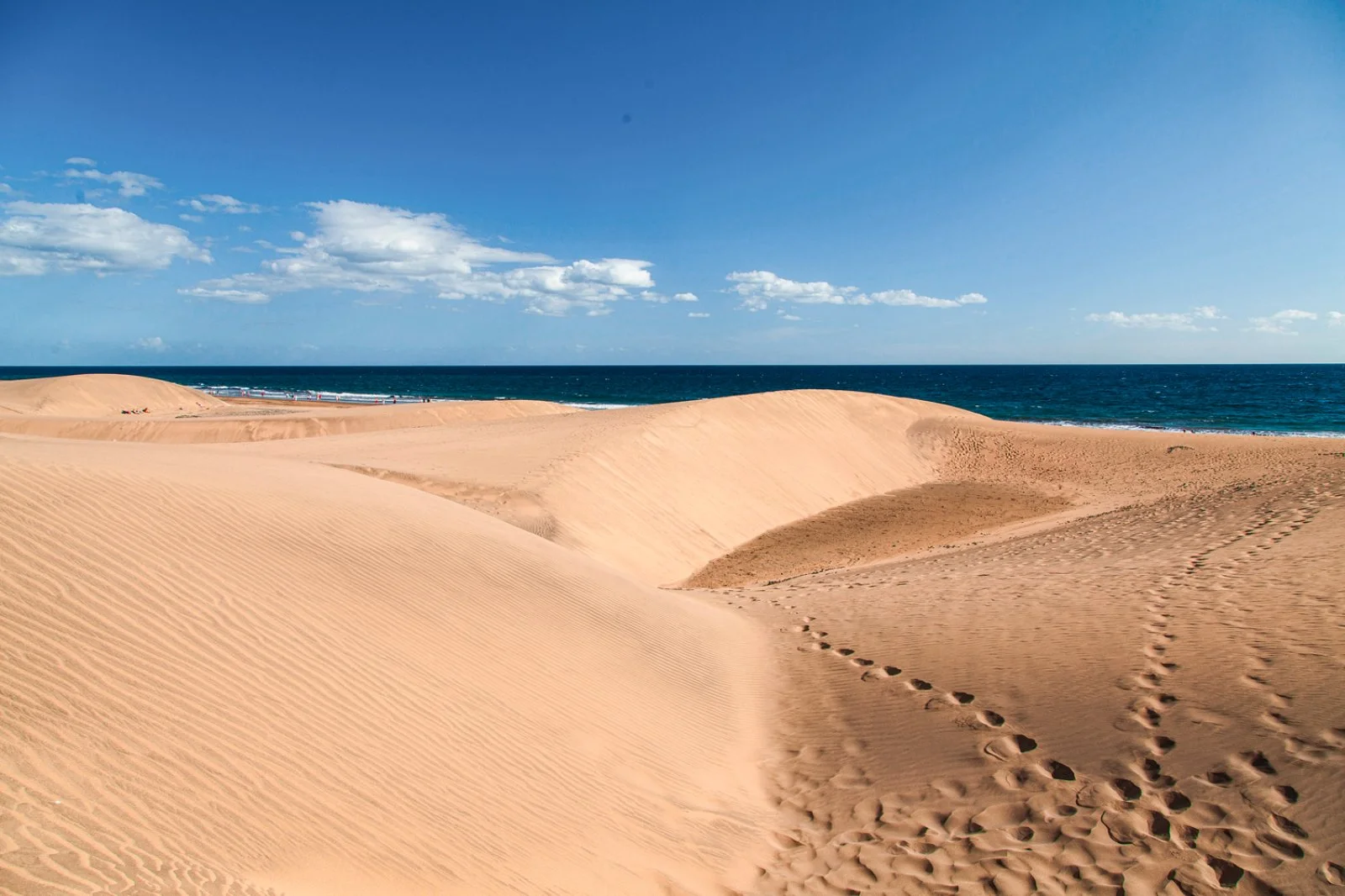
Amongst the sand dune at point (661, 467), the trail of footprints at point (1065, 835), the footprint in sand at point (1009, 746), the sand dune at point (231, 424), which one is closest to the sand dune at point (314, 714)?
the trail of footprints at point (1065, 835)

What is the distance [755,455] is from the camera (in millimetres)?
21625

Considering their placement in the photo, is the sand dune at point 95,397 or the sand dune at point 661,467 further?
the sand dune at point 95,397

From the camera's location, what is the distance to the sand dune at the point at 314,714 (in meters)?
3.30

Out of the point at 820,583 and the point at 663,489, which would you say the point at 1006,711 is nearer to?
the point at 820,583

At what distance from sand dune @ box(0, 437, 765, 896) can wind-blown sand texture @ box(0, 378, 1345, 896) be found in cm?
2

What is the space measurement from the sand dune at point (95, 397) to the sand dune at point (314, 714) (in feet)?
135

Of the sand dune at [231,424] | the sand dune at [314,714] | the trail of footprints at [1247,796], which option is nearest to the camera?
the sand dune at [314,714]

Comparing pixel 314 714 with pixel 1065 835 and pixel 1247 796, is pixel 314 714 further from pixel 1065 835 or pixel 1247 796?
pixel 1247 796

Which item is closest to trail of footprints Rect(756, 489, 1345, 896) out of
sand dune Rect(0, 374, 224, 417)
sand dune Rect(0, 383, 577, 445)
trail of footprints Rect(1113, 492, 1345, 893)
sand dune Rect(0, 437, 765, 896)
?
trail of footprints Rect(1113, 492, 1345, 893)

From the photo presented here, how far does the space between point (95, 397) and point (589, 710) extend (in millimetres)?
50530

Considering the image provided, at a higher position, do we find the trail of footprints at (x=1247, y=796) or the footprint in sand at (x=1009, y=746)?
the trail of footprints at (x=1247, y=796)

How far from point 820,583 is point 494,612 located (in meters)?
6.28

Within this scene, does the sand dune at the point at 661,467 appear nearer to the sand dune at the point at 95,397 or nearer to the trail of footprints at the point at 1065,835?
the trail of footprints at the point at 1065,835

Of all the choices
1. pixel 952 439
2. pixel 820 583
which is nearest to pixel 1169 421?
pixel 952 439
